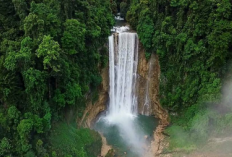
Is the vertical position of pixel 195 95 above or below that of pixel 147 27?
below

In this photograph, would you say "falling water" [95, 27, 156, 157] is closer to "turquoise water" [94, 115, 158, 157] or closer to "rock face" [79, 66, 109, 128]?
"turquoise water" [94, 115, 158, 157]

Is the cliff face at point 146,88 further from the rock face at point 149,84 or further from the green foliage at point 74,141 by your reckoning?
the green foliage at point 74,141

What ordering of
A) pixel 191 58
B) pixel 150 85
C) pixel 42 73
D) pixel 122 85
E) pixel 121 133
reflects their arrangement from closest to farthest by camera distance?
pixel 42 73
pixel 191 58
pixel 121 133
pixel 150 85
pixel 122 85

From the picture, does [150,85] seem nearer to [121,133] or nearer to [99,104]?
[99,104]

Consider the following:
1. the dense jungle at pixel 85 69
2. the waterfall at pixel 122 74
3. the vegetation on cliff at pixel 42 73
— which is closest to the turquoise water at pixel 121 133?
the waterfall at pixel 122 74

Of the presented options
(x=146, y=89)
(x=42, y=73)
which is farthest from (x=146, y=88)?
(x=42, y=73)

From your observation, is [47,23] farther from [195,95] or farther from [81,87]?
[195,95]

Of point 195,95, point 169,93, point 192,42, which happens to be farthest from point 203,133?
point 192,42
